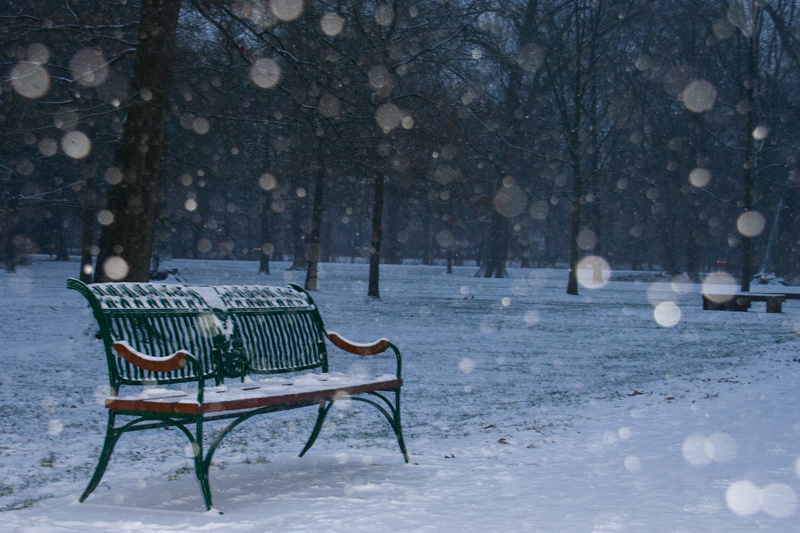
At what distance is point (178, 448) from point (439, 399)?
2919mm

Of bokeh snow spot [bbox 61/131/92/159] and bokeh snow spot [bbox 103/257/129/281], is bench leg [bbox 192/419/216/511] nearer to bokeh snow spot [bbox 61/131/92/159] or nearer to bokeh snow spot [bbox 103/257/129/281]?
bokeh snow spot [bbox 103/257/129/281]

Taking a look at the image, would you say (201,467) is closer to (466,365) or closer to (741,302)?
(466,365)

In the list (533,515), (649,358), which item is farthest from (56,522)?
(649,358)

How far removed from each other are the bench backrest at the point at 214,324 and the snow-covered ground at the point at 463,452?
638 millimetres

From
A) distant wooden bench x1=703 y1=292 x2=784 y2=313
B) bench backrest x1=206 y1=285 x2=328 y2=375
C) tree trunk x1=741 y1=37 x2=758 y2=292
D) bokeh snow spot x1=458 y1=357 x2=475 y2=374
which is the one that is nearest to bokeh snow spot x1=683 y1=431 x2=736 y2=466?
bench backrest x1=206 y1=285 x2=328 y2=375

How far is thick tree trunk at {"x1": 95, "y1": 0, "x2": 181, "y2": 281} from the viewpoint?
9.02 metres

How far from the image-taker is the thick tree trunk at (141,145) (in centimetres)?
902

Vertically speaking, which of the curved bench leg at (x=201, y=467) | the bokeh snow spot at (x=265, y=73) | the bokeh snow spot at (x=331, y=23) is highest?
the bokeh snow spot at (x=331, y=23)

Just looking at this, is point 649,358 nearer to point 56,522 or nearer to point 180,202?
point 56,522

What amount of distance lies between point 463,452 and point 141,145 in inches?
234

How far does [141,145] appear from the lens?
910cm

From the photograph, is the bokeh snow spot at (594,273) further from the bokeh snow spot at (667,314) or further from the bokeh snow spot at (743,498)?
the bokeh snow spot at (743,498)

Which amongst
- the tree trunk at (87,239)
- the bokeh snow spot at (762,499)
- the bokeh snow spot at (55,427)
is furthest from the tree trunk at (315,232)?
the bokeh snow spot at (762,499)

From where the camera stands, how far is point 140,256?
926cm
